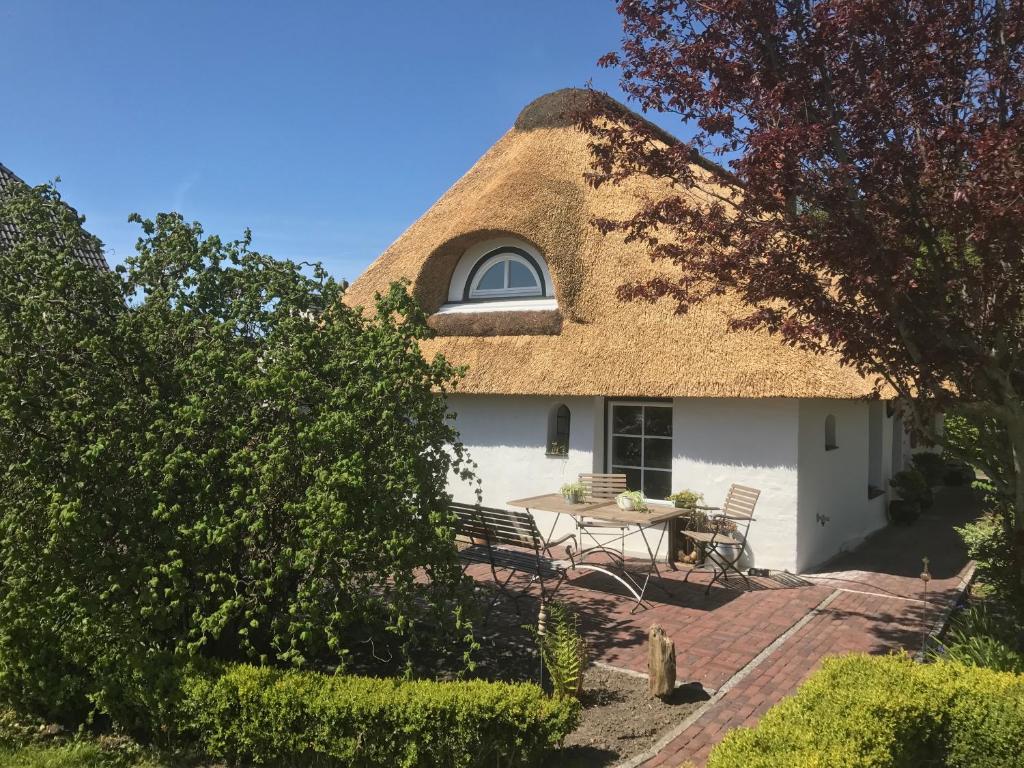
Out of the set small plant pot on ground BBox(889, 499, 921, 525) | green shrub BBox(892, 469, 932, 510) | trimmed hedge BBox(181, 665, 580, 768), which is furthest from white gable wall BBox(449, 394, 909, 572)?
trimmed hedge BBox(181, 665, 580, 768)

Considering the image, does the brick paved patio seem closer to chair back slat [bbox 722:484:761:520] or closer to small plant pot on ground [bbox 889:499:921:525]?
chair back slat [bbox 722:484:761:520]

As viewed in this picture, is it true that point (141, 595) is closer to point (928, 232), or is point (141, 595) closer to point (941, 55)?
point (928, 232)

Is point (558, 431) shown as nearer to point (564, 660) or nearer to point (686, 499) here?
point (686, 499)

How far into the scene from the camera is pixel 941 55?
4875 mm

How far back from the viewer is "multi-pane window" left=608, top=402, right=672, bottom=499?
10516 mm

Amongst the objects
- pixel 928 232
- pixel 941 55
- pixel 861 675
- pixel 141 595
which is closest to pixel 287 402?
pixel 141 595

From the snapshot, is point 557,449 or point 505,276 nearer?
point 557,449

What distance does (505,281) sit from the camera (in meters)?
12.5

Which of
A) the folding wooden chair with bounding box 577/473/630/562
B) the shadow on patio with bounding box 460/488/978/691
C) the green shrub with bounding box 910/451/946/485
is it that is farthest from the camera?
the green shrub with bounding box 910/451/946/485

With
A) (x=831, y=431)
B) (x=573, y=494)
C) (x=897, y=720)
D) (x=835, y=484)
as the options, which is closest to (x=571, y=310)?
(x=573, y=494)

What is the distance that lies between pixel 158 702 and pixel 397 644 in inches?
87.3

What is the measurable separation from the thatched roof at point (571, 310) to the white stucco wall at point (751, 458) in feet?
A: 1.94

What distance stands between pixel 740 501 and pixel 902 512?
216 inches

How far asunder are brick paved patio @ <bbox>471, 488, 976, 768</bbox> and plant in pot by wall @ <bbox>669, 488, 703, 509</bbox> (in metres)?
0.91
